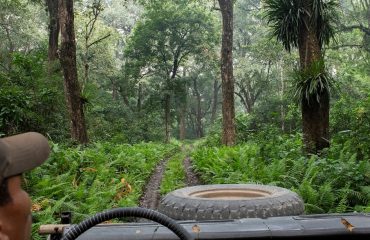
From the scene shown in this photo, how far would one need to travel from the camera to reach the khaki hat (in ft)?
3.36

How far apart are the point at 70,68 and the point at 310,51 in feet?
26.8

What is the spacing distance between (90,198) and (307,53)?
7464 millimetres

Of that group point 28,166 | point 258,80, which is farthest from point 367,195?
point 258,80

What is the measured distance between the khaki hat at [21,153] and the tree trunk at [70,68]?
1412cm

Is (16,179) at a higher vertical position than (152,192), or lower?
higher

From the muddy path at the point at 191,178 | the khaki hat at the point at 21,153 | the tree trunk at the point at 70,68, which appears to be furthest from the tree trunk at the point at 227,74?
the khaki hat at the point at 21,153

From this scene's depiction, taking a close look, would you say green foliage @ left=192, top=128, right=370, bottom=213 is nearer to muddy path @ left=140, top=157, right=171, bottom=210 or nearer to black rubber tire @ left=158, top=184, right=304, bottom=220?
muddy path @ left=140, top=157, right=171, bottom=210

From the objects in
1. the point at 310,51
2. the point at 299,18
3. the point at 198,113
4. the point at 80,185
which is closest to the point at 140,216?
the point at 80,185

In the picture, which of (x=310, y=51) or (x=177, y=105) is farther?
(x=177, y=105)

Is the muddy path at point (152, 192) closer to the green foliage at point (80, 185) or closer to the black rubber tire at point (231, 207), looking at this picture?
the green foliage at point (80, 185)

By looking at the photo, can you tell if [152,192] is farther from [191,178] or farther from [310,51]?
[310,51]

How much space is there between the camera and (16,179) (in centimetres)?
109

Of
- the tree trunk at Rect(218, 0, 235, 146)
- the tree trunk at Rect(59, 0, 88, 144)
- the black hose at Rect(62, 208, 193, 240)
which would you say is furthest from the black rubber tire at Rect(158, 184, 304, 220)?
the tree trunk at Rect(218, 0, 235, 146)

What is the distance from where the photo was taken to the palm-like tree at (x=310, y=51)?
1132 cm
